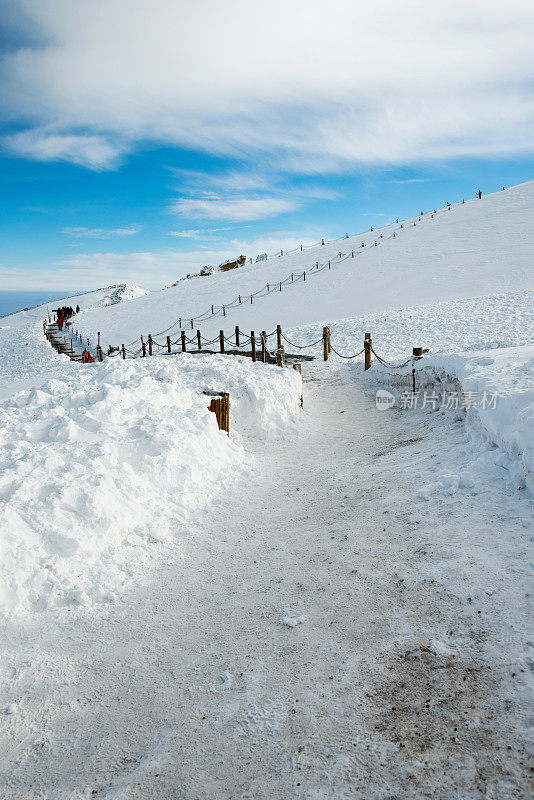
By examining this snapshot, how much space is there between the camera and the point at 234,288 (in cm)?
3925

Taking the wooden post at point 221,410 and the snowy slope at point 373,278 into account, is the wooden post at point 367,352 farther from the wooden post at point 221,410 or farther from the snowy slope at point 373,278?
the snowy slope at point 373,278

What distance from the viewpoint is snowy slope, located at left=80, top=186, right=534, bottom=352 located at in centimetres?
2756

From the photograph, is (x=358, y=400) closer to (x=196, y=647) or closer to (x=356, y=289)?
(x=196, y=647)

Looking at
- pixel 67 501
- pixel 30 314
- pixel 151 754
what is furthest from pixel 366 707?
pixel 30 314

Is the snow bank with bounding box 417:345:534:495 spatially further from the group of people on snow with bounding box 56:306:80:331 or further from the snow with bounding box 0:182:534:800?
the group of people on snow with bounding box 56:306:80:331

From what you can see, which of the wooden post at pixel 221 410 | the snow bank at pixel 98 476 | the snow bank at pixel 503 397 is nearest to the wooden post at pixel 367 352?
the snow bank at pixel 503 397

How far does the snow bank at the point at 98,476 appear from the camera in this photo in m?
4.25

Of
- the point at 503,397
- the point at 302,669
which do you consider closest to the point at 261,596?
the point at 302,669

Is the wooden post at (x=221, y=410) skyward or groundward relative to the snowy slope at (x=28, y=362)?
groundward

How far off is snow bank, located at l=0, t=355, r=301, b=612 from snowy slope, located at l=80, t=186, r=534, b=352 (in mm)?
17111

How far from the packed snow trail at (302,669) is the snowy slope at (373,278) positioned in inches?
776

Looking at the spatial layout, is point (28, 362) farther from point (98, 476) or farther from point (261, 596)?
point (261, 596)

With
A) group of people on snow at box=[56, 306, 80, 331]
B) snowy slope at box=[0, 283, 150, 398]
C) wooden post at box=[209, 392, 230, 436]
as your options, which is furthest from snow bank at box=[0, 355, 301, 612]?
group of people on snow at box=[56, 306, 80, 331]

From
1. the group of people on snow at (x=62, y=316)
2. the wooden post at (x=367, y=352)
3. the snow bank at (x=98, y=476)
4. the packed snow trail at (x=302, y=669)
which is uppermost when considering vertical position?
the group of people on snow at (x=62, y=316)
